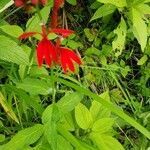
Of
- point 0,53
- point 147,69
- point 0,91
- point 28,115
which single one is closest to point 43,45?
point 0,53

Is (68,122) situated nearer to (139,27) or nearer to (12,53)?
(12,53)

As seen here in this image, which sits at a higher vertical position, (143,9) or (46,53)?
(46,53)

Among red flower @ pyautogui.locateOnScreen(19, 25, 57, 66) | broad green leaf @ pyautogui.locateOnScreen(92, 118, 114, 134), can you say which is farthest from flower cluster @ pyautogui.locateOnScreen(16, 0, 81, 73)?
broad green leaf @ pyautogui.locateOnScreen(92, 118, 114, 134)

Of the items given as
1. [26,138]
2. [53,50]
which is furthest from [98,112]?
[53,50]

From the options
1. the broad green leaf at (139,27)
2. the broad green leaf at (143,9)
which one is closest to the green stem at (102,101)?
the broad green leaf at (139,27)

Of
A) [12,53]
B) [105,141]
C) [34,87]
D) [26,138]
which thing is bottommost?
[105,141]

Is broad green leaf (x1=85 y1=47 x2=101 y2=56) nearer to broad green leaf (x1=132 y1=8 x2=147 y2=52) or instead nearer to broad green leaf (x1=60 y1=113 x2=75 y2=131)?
broad green leaf (x1=132 y1=8 x2=147 y2=52)

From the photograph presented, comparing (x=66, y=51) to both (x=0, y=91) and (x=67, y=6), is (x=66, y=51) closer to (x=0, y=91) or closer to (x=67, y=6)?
(x=0, y=91)
